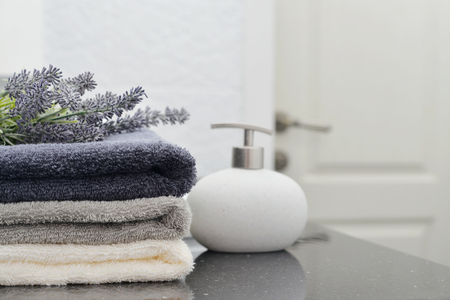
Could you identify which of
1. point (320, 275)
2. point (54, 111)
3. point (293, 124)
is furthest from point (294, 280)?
point (293, 124)

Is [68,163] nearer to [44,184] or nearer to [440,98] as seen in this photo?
[44,184]

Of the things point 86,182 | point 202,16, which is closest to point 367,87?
point 202,16

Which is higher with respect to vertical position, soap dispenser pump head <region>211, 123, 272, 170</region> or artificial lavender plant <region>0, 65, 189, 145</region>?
artificial lavender plant <region>0, 65, 189, 145</region>

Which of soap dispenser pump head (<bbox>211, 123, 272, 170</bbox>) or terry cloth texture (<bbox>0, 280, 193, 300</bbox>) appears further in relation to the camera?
soap dispenser pump head (<bbox>211, 123, 272, 170</bbox>)

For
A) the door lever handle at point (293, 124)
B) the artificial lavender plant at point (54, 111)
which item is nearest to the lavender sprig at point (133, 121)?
the artificial lavender plant at point (54, 111)

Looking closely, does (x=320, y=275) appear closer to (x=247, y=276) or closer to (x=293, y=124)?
(x=247, y=276)

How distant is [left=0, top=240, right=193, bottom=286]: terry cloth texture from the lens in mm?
311

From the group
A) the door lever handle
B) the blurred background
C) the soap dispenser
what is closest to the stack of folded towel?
the soap dispenser

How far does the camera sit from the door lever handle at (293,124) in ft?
3.51

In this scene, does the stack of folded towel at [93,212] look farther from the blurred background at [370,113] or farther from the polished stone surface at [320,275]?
the blurred background at [370,113]

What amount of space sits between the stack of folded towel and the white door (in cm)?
80

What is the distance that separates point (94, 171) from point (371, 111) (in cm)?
95

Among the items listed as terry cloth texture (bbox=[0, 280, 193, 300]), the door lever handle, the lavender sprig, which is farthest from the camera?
the door lever handle

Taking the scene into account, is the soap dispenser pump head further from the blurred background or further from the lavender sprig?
the blurred background
